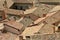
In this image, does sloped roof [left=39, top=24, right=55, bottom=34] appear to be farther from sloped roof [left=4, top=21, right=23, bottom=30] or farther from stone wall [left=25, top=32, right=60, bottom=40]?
sloped roof [left=4, top=21, right=23, bottom=30]

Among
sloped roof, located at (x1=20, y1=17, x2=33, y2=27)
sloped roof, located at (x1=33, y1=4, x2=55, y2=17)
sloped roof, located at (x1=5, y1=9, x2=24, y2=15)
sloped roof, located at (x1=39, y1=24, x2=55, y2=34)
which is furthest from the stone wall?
sloped roof, located at (x1=5, y1=9, x2=24, y2=15)

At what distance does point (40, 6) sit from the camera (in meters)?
4.62

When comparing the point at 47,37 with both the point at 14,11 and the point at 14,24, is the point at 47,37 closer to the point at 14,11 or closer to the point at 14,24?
the point at 14,24

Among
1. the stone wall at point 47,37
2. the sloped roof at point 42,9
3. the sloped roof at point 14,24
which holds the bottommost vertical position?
the sloped roof at point 14,24

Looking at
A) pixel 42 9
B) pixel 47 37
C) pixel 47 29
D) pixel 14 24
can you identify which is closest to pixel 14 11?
pixel 42 9

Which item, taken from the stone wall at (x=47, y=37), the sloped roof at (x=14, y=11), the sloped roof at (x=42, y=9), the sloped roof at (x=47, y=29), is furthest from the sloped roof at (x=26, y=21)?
the stone wall at (x=47, y=37)

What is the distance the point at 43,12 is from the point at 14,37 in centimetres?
100

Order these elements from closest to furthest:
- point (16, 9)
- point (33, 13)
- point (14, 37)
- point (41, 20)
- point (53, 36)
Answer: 1. point (53, 36)
2. point (14, 37)
3. point (41, 20)
4. point (33, 13)
5. point (16, 9)

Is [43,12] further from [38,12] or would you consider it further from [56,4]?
[56,4]

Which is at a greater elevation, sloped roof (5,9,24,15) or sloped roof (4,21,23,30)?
sloped roof (5,9,24,15)

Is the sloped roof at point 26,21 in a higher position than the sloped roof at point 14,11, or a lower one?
lower

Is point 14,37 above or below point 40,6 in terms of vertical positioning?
below

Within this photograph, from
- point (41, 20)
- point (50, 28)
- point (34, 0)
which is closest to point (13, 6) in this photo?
point (34, 0)

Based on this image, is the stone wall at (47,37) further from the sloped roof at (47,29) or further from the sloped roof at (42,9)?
the sloped roof at (42,9)
